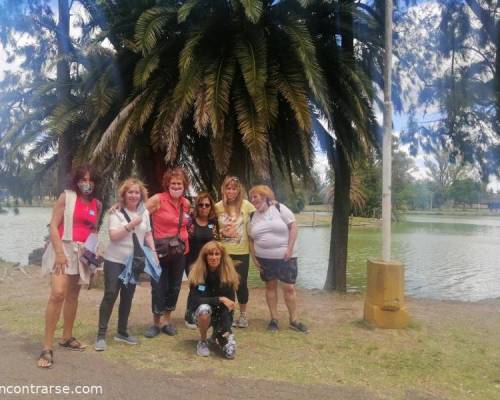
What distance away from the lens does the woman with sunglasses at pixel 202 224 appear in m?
5.27

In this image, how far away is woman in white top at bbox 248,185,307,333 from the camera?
206 inches

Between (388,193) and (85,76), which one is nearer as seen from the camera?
(388,193)

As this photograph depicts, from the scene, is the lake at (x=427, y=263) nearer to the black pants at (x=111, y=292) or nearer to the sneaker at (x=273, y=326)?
the sneaker at (x=273, y=326)

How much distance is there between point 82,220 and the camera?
4383mm

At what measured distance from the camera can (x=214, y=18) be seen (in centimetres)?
805

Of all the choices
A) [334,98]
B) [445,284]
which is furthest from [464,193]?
[334,98]

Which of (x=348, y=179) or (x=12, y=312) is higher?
(x=348, y=179)

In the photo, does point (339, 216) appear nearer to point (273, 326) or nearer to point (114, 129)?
point (114, 129)

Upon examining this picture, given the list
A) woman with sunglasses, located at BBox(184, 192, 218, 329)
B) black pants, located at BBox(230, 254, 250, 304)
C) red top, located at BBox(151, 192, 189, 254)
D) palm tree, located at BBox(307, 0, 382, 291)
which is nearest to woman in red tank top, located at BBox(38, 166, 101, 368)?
red top, located at BBox(151, 192, 189, 254)

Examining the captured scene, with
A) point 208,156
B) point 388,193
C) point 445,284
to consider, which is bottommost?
point 445,284

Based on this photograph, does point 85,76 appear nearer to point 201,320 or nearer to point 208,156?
point 208,156

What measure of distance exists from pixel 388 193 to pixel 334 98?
317cm

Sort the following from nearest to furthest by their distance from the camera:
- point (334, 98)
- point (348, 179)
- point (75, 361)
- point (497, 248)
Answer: point (75, 361), point (334, 98), point (348, 179), point (497, 248)

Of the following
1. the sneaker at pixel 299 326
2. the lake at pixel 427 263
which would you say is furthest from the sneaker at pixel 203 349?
the lake at pixel 427 263
